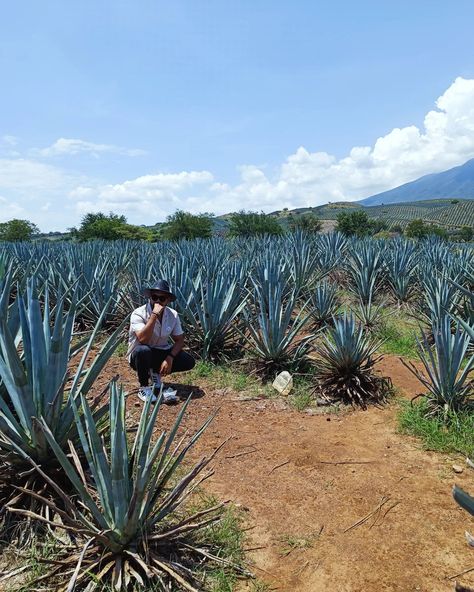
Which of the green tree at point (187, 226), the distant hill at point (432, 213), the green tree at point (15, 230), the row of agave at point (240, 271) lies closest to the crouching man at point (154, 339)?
the row of agave at point (240, 271)

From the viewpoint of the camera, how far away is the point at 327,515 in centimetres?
243

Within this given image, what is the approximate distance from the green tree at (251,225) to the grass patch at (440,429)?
24984mm

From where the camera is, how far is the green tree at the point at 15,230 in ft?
176

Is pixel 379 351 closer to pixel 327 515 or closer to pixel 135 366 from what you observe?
pixel 135 366

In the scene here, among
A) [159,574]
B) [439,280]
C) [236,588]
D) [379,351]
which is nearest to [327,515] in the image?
[236,588]

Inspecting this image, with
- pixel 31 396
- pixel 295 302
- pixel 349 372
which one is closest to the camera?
pixel 31 396

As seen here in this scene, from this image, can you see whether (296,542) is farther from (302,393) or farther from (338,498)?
(302,393)

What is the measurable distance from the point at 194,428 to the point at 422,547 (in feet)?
5.93

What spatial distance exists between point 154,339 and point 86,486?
6.98 ft

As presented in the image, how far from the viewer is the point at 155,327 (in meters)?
4.05

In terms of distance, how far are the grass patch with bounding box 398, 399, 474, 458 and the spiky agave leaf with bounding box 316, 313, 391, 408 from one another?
0.47 m

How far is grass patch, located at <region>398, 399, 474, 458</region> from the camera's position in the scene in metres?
3.13

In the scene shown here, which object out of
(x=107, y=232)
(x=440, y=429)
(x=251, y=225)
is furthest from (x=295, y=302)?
(x=107, y=232)

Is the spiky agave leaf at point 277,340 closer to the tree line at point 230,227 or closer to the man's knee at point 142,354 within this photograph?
the man's knee at point 142,354
